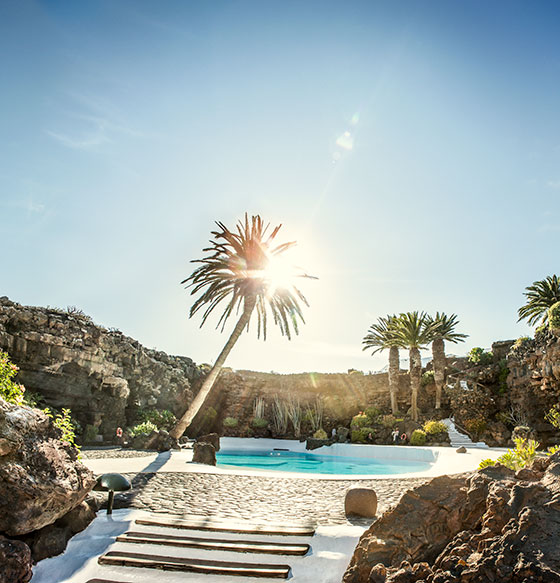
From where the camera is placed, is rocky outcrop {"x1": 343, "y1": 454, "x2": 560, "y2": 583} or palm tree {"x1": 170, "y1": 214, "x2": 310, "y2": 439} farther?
palm tree {"x1": 170, "y1": 214, "x2": 310, "y2": 439}

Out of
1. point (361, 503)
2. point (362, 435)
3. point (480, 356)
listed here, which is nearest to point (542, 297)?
point (480, 356)

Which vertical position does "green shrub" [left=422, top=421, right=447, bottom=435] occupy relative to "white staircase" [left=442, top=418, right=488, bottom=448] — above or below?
above

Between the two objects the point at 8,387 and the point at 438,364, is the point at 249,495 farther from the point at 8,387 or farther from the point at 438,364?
the point at 438,364

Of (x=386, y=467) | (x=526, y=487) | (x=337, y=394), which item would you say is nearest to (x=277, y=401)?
(x=337, y=394)

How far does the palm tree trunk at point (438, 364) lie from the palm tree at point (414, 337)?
0.65 meters

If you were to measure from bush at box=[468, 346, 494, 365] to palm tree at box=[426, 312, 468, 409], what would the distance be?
42.7 inches

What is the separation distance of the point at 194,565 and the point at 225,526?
2.96ft

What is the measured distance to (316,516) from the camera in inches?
231

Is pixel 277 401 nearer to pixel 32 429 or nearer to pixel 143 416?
pixel 143 416

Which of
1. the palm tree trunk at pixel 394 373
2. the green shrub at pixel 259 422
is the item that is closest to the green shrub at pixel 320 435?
the green shrub at pixel 259 422

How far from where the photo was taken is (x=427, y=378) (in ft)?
82.4

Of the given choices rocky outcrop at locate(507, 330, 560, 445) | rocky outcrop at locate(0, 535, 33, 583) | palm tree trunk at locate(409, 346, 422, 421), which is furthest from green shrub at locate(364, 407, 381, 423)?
rocky outcrop at locate(0, 535, 33, 583)

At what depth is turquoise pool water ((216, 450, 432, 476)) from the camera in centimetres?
1388

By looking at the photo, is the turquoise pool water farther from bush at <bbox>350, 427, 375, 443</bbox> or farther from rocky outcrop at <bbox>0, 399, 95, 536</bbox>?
rocky outcrop at <bbox>0, 399, 95, 536</bbox>
